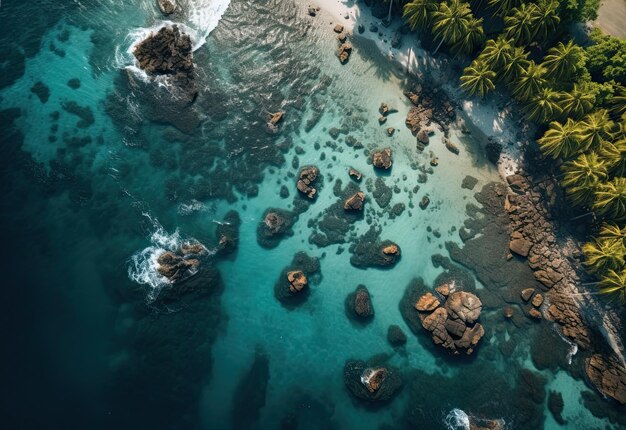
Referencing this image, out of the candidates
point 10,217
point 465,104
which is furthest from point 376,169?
point 10,217

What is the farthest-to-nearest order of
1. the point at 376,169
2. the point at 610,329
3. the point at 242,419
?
the point at 376,169 → the point at 610,329 → the point at 242,419

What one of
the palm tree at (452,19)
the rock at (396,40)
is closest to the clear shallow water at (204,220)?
the rock at (396,40)

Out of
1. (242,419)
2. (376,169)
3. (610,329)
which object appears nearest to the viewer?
(242,419)

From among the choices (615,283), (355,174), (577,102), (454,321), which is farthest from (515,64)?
(454,321)

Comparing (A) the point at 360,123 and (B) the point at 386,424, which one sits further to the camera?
(A) the point at 360,123

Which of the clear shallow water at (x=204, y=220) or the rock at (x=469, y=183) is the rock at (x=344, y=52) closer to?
the clear shallow water at (x=204, y=220)

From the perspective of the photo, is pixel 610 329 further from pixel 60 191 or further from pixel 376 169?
pixel 60 191

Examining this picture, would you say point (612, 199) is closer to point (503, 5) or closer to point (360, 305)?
point (503, 5)
